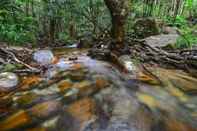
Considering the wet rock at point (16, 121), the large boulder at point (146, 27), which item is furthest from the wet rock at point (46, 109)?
the large boulder at point (146, 27)

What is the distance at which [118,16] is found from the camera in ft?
21.0

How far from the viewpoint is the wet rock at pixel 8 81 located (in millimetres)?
4748

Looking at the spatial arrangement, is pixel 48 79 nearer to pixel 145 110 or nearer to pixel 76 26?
pixel 145 110

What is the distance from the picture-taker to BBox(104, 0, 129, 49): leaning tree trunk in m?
6.25

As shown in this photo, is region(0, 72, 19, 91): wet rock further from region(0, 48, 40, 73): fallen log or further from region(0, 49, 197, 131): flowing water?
region(0, 48, 40, 73): fallen log

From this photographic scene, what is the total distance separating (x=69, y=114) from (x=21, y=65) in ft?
8.41

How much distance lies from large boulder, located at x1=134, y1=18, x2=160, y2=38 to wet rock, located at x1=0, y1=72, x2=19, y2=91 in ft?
25.6

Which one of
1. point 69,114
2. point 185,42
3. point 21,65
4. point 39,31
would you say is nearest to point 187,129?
point 69,114

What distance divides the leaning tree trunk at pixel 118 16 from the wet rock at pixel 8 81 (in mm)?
2721

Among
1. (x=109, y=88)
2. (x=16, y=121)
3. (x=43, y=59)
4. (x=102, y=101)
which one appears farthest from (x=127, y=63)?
(x=16, y=121)

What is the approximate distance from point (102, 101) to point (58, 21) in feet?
36.3

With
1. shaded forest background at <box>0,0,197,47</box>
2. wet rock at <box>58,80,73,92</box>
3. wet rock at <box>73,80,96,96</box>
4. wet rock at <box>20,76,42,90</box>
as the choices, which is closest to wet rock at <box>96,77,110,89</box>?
wet rock at <box>73,80,96,96</box>

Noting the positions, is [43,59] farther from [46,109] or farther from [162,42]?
[162,42]

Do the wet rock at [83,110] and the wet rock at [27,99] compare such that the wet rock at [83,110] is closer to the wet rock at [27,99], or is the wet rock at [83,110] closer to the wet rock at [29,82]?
the wet rock at [27,99]
